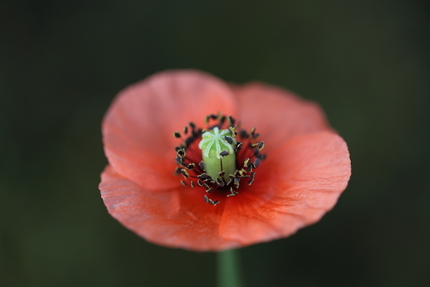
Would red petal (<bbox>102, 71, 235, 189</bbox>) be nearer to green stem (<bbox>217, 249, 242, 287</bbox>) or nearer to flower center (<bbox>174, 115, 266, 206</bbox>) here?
flower center (<bbox>174, 115, 266, 206</bbox>)

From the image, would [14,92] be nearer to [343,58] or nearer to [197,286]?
[197,286]

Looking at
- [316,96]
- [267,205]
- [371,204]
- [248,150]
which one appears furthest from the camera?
[316,96]

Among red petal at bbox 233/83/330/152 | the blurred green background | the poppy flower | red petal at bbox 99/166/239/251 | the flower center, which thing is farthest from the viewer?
the blurred green background

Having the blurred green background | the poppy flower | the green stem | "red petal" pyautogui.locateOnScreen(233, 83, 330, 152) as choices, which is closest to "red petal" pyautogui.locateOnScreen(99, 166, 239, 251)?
the poppy flower

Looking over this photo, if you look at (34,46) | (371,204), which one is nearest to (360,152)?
(371,204)

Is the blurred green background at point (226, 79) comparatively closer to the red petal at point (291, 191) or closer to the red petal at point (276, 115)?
the red petal at point (276, 115)

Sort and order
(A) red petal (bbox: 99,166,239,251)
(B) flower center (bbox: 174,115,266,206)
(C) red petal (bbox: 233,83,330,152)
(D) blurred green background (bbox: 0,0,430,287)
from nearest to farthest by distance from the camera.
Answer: (A) red petal (bbox: 99,166,239,251), (B) flower center (bbox: 174,115,266,206), (C) red petal (bbox: 233,83,330,152), (D) blurred green background (bbox: 0,0,430,287)
